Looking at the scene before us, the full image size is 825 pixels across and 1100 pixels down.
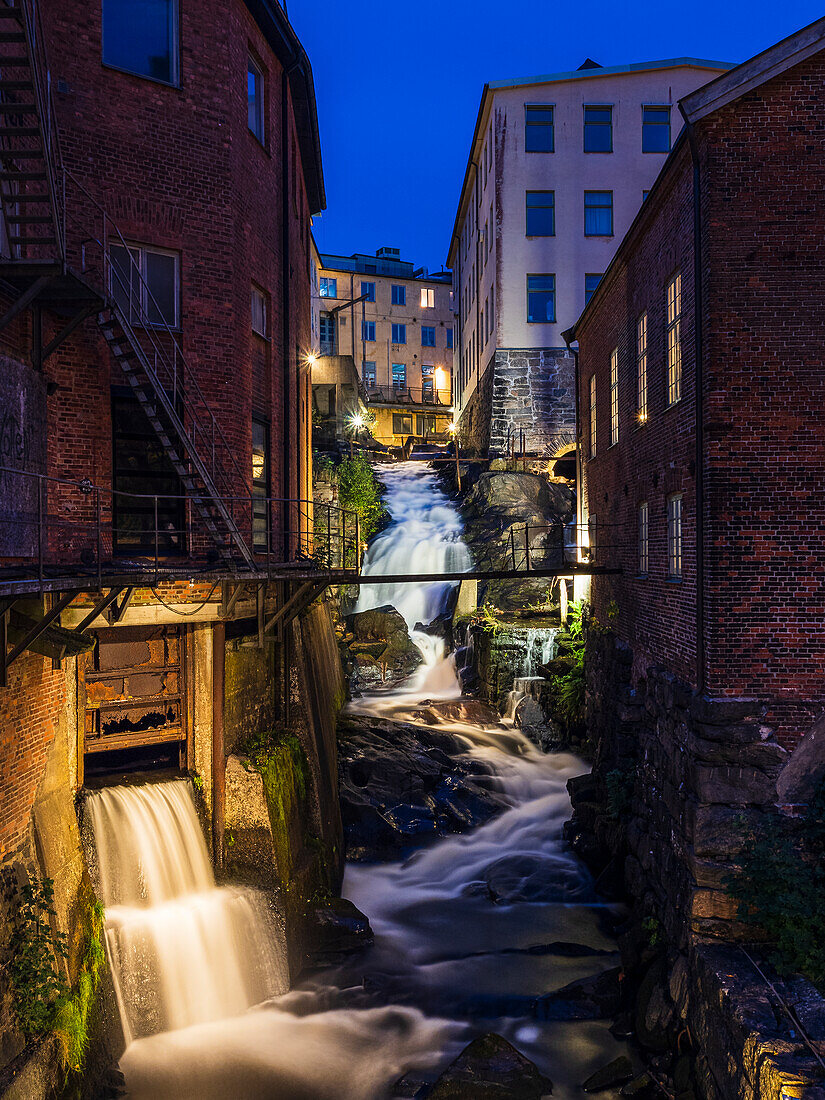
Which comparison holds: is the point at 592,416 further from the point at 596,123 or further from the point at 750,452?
the point at 596,123

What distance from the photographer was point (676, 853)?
9859 millimetres

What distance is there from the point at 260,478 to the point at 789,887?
9436 millimetres

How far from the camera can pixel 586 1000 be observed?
32.7 ft

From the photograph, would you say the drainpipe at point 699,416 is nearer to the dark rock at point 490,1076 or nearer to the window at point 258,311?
the dark rock at point 490,1076

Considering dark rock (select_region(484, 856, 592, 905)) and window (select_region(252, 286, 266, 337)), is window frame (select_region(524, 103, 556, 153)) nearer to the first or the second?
window (select_region(252, 286, 266, 337))

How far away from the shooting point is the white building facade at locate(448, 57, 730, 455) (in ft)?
99.7

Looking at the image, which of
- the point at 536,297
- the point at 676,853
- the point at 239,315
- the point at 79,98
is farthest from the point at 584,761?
the point at 536,297

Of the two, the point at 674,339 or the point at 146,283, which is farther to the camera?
the point at 674,339

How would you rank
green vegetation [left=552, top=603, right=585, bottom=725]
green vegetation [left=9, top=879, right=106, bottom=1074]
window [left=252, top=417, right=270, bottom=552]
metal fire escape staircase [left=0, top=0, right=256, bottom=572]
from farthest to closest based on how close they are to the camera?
green vegetation [left=552, top=603, right=585, bottom=725], window [left=252, top=417, right=270, bottom=552], metal fire escape staircase [left=0, top=0, right=256, bottom=572], green vegetation [left=9, top=879, right=106, bottom=1074]

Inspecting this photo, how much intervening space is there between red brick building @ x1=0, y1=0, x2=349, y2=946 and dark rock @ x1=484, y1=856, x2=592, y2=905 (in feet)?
16.7

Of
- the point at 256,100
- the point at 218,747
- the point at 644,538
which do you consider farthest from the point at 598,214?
the point at 218,747

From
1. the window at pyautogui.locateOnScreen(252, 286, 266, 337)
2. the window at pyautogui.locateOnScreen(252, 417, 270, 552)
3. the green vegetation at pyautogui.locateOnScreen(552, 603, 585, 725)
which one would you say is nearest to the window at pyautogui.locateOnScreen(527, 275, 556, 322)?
the green vegetation at pyautogui.locateOnScreen(552, 603, 585, 725)

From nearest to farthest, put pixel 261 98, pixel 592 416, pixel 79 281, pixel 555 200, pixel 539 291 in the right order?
pixel 79 281 < pixel 261 98 < pixel 592 416 < pixel 555 200 < pixel 539 291

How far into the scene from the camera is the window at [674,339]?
1122 centimetres
